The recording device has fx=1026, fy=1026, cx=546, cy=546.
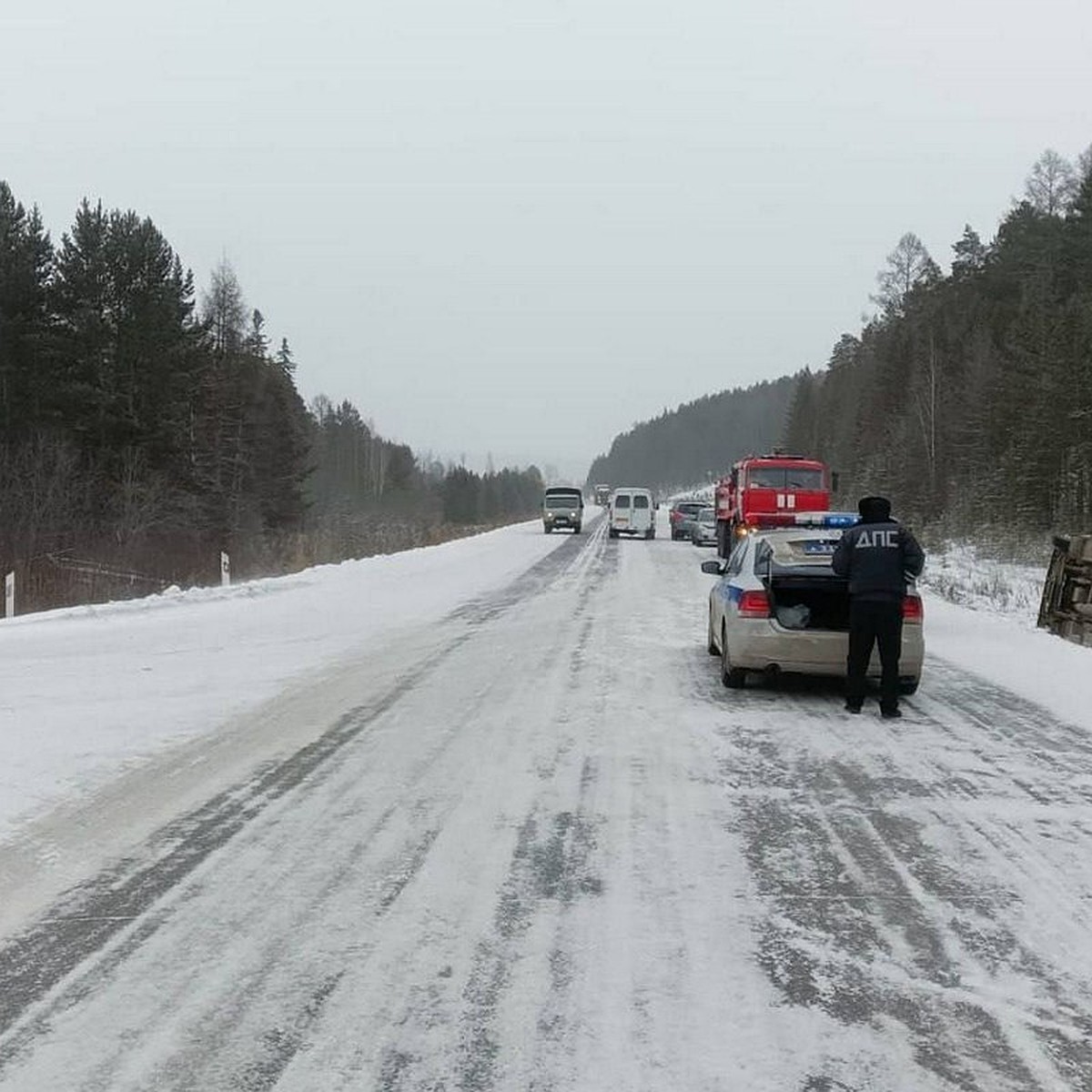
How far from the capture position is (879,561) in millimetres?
8086

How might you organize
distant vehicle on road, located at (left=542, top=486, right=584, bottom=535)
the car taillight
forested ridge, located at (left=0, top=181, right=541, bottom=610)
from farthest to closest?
1. distant vehicle on road, located at (left=542, top=486, right=584, bottom=535)
2. forested ridge, located at (left=0, top=181, right=541, bottom=610)
3. the car taillight

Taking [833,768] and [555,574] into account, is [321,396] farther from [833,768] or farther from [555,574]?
[833,768]

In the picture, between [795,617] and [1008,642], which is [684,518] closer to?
[1008,642]

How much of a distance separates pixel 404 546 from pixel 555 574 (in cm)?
1770

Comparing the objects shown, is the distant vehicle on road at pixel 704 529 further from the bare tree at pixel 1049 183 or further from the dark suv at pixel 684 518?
the bare tree at pixel 1049 183

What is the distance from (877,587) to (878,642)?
0.45 meters

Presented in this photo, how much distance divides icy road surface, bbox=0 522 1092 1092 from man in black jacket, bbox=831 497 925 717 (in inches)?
23.2

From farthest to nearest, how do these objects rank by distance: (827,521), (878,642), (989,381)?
(989,381)
(827,521)
(878,642)

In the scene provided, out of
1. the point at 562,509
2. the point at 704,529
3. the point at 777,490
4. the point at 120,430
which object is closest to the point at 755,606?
the point at 777,490

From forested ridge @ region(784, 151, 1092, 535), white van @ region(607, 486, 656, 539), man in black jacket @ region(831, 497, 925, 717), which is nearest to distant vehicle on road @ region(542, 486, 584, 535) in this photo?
white van @ region(607, 486, 656, 539)

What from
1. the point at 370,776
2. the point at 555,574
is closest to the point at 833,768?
the point at 370,776

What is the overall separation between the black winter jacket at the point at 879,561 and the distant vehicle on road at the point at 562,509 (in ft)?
131

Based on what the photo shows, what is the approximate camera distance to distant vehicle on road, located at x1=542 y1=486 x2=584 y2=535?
48281 mm

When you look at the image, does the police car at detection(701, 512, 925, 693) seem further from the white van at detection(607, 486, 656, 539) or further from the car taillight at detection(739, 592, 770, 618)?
the white van at detection(607, 486, 656, 539)
